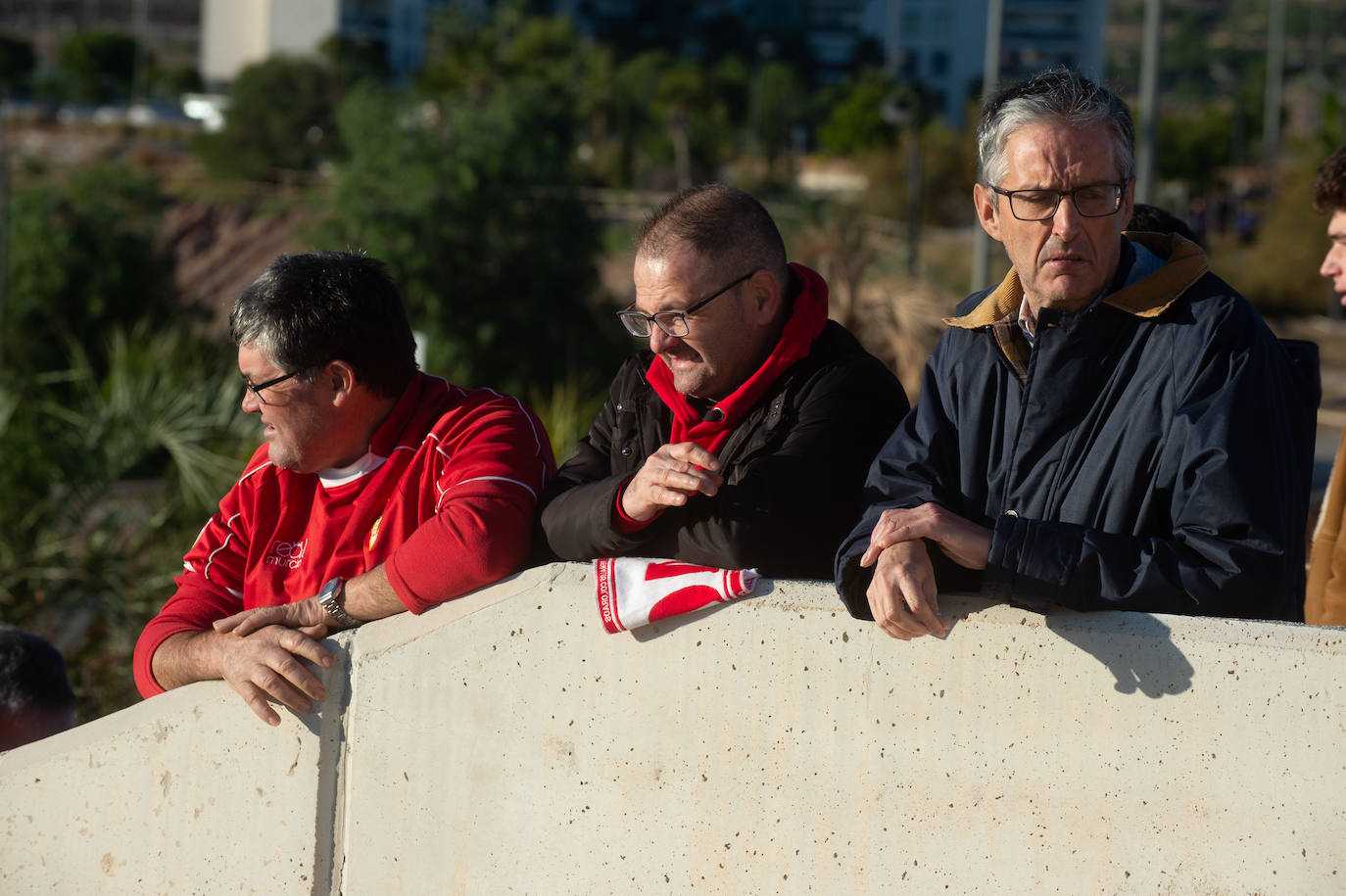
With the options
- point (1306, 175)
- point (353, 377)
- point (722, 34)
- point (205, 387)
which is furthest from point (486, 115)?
point (722, 34)

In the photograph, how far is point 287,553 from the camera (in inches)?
122

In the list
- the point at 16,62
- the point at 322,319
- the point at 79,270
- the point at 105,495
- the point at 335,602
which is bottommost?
the point at 105,495

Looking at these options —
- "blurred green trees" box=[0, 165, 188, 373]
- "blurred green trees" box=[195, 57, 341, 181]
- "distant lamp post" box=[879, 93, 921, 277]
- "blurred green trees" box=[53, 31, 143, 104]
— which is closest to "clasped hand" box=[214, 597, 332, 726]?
"blurred green trees" box=[0, 165, 188, 373]

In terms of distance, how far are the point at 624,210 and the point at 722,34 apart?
225 feet

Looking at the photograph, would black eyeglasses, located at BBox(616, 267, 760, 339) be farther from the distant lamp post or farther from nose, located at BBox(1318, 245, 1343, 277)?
the distant lamp post

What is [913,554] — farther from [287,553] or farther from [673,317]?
[287,553]

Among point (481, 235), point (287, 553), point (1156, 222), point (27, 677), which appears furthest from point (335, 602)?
point (481, 235)

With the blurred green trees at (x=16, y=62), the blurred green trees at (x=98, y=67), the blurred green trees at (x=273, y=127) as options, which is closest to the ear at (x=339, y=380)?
the blurred green trees at (x=273, y=127)

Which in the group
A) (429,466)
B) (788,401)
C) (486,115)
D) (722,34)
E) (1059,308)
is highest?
(722,34)

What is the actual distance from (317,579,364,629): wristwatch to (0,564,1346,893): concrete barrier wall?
0.17 feet

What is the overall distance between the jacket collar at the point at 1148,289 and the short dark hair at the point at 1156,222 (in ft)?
1.58

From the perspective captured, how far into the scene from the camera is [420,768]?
2748 millimetres

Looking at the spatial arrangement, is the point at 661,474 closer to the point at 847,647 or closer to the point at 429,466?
the point at 847,647

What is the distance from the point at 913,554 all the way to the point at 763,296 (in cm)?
73
